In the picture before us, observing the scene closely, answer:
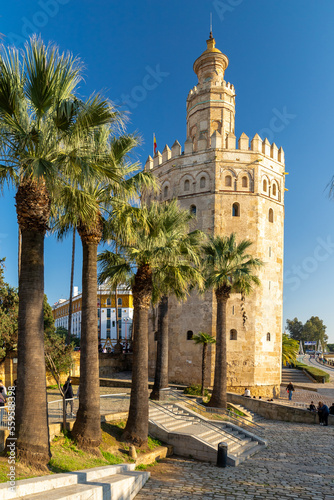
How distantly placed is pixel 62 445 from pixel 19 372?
3.07 meters

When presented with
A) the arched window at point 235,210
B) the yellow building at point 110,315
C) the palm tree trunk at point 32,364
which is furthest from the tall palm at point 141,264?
the yellow building at point 110,315

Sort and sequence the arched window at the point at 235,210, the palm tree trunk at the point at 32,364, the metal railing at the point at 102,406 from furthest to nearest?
the arched window at the point at 235,210 → the metal railing at the point at 102,406 → the palm tree trunk at the point at 32,364

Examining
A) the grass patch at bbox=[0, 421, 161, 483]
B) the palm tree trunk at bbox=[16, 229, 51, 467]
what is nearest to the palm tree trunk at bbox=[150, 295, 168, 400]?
the grass patch at bbox=[0, 421, 161, 483]

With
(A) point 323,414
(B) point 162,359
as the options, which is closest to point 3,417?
(B) point 162,359

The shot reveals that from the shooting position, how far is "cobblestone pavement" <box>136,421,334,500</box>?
9531 millimetres

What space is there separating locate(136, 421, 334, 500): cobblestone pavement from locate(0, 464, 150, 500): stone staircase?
648 millimetres

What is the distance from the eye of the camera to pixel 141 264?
13.7 m

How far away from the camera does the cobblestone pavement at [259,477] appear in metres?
9.53

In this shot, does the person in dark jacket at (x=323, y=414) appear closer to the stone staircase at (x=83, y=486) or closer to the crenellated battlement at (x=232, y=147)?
the stone staircase at (x=83, y=486)

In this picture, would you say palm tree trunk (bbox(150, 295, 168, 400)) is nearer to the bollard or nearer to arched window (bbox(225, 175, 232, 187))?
the bollard

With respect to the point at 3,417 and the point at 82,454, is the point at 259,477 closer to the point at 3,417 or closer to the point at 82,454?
the point at 82,454

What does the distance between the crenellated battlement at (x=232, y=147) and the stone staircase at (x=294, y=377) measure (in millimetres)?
19937

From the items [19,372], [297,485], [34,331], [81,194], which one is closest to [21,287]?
[34,331]

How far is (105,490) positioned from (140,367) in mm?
5444
